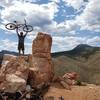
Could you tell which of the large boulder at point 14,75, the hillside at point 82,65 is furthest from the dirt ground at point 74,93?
the hillside at point 82,65

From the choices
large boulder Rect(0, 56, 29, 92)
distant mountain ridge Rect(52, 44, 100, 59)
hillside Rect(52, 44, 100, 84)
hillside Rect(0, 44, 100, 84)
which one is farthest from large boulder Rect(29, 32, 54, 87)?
distant mountain ridge Rect(52, 44, 100, 59)

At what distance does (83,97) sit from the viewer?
31344 mm

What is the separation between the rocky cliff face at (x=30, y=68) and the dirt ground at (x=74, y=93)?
1.67 m

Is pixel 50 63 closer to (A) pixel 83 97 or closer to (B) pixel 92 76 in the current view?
(A) pixel 83 97

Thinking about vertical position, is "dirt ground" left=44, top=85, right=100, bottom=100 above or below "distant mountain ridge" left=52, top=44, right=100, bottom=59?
above

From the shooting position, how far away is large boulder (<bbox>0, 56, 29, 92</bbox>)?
29922mm

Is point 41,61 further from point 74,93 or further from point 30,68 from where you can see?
point 74,93

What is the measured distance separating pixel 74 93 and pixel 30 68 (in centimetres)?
522

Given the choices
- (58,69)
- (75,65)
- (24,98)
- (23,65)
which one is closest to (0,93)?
(24,98)

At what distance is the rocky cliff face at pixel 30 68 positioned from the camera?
3034cm

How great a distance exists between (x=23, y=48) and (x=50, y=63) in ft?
11.2

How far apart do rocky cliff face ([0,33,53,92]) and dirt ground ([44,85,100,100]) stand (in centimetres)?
167

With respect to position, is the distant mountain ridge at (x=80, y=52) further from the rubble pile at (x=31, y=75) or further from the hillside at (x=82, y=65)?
the rubble pile at (x=31, y=75)

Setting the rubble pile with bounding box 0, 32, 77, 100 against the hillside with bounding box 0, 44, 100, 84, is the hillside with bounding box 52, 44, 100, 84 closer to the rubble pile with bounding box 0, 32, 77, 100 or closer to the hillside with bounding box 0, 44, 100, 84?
the hillside with bounding box 0, 44, 100, 84
